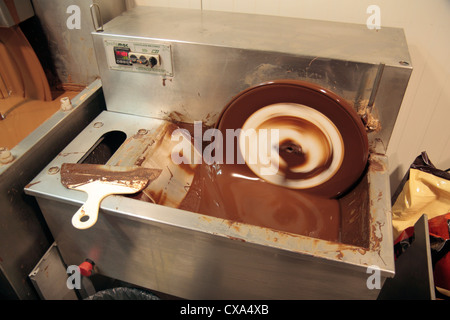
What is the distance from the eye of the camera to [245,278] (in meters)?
1.04

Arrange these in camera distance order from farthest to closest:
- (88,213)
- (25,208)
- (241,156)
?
(241,156), (25,208), (88,213)

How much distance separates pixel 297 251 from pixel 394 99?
568 mm

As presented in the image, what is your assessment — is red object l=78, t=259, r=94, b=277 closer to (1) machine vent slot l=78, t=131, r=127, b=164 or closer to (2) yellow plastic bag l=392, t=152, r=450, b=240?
(1) machine vent slot l=78, t=131, r=127, b=164

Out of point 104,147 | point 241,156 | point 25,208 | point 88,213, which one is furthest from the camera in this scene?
point 104,147

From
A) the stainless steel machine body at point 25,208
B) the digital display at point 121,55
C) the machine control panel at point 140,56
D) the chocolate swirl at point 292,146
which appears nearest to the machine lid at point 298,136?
the chocolate swirl at point 292,146

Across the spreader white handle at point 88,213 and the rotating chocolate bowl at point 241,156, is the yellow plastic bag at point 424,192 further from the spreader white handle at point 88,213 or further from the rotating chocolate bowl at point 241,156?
the spreader white handle at point 88,213

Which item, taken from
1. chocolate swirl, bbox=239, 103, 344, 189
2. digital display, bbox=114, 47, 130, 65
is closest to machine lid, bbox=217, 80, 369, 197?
chocolate swirl, bbox=239, 103, 344, 189

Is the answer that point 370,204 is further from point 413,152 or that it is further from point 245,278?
point 413,152

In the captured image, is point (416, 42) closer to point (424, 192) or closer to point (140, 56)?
point (424, 192)

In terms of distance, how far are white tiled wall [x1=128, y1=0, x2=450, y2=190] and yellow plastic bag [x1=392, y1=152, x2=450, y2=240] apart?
13 centimetres

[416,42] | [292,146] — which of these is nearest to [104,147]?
[292,146]

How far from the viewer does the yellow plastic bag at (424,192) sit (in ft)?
4.60

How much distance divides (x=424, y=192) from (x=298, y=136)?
0.69 m

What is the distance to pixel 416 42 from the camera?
1303 millimetres
